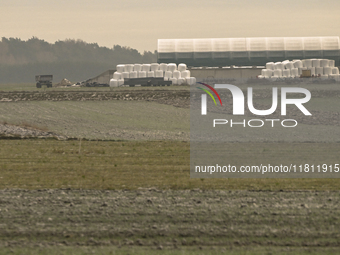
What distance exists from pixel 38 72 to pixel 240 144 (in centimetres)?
11234

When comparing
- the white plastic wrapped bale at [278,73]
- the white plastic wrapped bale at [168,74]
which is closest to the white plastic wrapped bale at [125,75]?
the white plastic wrapped bale at [168,74]

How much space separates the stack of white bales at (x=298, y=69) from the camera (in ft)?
258

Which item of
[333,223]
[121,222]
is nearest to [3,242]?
[121,222]

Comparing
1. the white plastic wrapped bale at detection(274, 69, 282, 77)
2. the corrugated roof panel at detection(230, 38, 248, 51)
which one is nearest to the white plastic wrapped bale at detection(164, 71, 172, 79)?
the white plastic wrapped bale at detection(274, 69, 282, 77)

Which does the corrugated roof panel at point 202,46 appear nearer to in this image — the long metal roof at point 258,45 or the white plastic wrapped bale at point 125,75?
the long metal roof at point 258,45

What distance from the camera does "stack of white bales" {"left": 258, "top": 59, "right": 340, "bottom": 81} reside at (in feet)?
258

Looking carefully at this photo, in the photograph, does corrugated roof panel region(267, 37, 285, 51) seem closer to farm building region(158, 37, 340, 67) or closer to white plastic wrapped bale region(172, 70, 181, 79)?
farm building region(158, 37, 340, 67)

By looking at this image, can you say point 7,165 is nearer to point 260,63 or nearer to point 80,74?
point 260,63

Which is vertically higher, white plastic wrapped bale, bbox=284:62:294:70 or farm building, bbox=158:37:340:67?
farm building, bbox=158:37:340:67

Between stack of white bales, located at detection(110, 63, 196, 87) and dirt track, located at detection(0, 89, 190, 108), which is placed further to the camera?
stack of white bales, located at detection(110, 63, 196, 87)

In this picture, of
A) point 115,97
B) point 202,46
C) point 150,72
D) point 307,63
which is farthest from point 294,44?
point 115,97

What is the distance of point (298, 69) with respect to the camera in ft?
259

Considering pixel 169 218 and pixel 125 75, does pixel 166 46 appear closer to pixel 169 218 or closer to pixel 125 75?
pixel 125 75

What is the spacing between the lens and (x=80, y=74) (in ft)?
431
